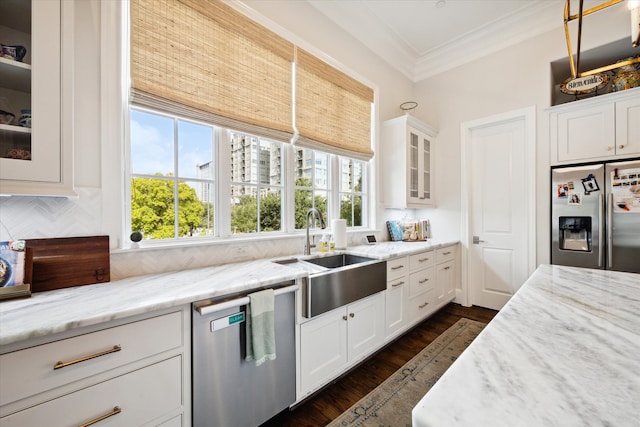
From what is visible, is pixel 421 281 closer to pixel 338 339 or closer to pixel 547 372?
pixel 338 339

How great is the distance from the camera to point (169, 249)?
1.65 metres

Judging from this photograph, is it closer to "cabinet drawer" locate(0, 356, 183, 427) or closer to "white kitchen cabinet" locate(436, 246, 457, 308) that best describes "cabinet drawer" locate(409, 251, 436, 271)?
"white kitchen cabinet" locate(436, 246, 457, 308)

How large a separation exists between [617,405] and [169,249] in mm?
1880

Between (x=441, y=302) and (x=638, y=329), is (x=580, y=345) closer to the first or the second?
(x=638, y=329)

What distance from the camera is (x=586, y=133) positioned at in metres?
2.61

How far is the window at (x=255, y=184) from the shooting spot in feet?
6.89

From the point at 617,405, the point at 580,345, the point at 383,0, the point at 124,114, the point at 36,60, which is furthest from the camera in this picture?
the point at 383,0

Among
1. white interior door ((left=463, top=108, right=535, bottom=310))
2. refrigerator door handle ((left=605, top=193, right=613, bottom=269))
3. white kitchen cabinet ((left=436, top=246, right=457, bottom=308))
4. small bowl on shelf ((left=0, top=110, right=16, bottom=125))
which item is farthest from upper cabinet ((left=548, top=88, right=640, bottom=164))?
small bowl on shelf ((left=0, top=110, right=16, bottom=125))

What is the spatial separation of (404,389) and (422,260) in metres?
1.27

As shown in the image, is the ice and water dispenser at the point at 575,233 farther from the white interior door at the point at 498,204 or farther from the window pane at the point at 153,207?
the window pane at the point at 153,207

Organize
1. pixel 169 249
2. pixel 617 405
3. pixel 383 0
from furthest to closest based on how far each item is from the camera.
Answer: pixel 383 0
pixel 169 249
pixel 617 405

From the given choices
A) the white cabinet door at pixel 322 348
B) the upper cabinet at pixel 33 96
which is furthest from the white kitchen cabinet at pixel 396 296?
the upper cabinet at pixel 33 96

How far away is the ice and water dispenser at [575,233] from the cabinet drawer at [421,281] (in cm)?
132

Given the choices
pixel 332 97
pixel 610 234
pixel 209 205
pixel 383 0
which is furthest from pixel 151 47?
pixel 610 234
